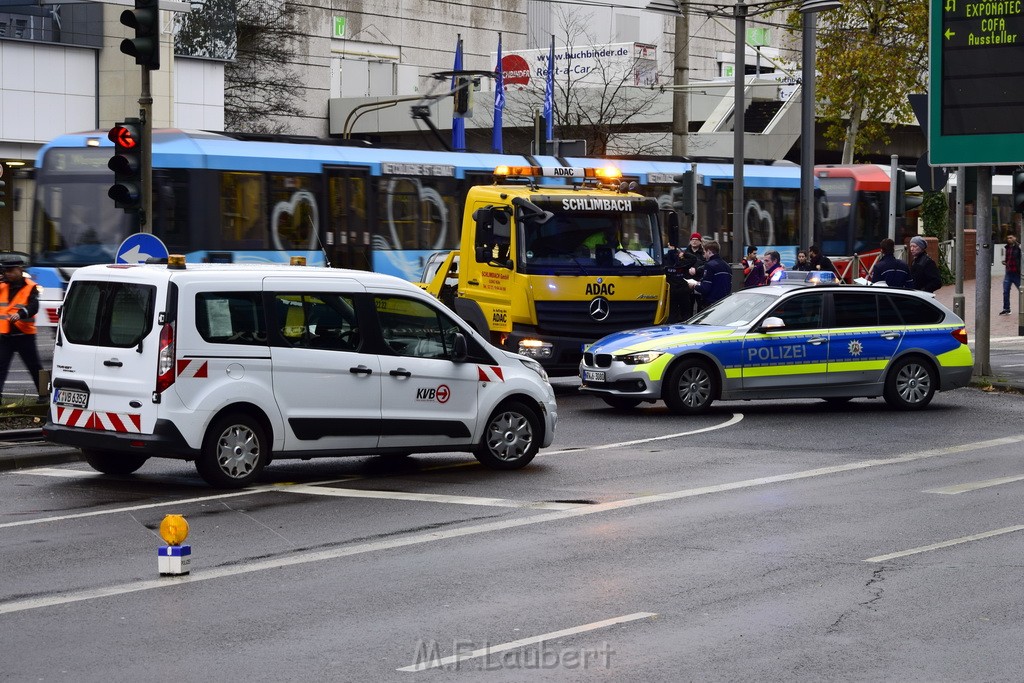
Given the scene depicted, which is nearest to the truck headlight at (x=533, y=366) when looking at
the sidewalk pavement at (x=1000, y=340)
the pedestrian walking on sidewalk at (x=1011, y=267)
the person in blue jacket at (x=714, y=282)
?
the sidewalk pavement at (x=1000, y=340)

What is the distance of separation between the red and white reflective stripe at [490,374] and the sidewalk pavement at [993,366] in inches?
154

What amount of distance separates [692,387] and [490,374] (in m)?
4.72

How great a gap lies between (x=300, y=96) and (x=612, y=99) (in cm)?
2063

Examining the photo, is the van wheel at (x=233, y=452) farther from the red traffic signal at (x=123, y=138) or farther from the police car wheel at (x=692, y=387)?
the police car wheel at (x=692, y=387)

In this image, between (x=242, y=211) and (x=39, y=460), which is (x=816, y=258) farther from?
(x=39, y=460)

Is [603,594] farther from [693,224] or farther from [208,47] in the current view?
[208,47]

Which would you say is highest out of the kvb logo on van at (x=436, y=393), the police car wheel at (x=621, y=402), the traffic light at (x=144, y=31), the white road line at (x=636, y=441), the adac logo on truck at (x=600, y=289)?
the traffic light at (x=144, y=31)

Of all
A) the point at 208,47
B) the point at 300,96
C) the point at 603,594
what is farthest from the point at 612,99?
the point at 603,594

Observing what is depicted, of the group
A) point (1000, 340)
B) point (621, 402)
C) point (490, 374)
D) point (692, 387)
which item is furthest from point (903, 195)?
point (490, 374)

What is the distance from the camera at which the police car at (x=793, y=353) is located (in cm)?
1758

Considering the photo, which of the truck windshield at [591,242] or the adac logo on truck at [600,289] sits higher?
the truck windshield at [591,242]

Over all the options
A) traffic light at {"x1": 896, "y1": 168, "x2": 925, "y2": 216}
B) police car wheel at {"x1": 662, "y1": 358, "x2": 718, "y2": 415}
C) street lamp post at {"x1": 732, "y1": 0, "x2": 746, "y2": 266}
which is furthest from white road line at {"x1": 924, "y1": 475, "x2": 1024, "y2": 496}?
street lamp post at {"x1": 732, "y1": 0, "x2": 746, "y2": 266}

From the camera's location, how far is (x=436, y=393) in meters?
13.1

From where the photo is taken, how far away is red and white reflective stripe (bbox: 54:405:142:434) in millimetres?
11742
